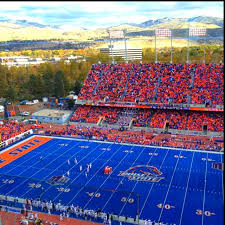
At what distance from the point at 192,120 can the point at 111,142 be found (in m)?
10.2

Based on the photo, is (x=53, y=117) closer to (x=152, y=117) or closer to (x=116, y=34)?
(x=152, y=117)

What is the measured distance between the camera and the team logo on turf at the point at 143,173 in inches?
800

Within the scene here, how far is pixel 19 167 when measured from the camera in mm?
23172

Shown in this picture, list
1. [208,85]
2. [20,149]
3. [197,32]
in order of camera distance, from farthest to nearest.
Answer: [197,32] < [208,85] < [20,149]

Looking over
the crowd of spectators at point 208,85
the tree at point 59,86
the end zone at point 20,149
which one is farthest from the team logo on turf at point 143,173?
the tree at point 59,86

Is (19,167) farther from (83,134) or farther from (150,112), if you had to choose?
(150,112)

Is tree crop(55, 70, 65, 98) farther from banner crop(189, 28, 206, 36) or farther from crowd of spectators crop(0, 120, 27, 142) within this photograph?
banner crop(189, 28, 206, 36)

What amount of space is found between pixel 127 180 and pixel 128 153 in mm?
5534

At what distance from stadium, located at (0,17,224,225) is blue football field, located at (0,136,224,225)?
68mm

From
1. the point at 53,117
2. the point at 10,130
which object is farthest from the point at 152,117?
the point at 10,130

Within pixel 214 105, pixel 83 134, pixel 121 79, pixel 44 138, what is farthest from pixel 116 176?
pixel 121 79

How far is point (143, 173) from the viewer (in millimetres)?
21125

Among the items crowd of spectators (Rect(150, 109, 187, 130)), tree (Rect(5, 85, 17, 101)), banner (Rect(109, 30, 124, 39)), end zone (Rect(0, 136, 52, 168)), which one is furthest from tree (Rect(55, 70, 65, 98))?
crowd of spectators (Rect(150, 109, 187, 130))

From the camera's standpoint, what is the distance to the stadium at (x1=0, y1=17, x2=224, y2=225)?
16.5 m
